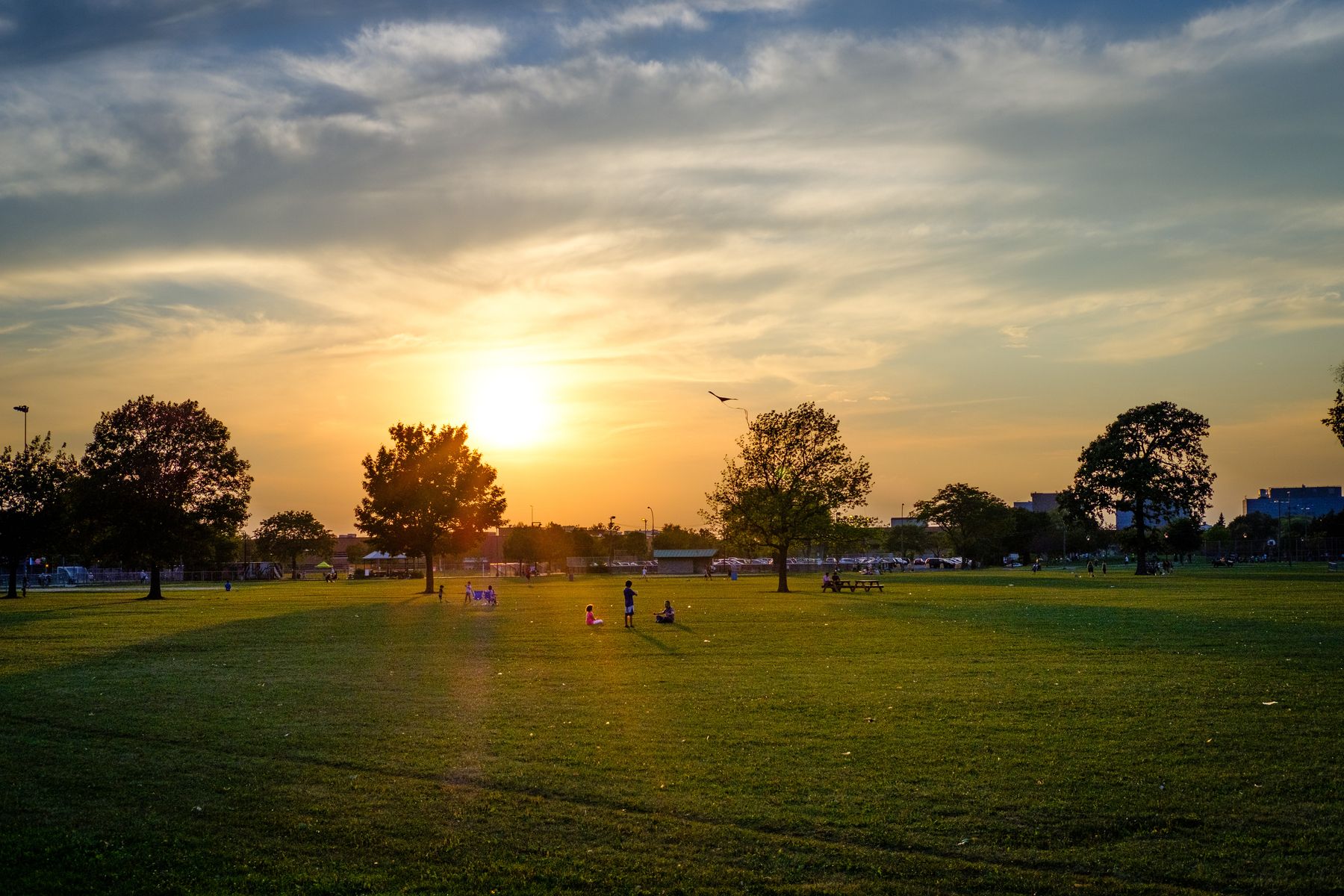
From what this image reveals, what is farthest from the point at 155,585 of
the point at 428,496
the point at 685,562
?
the point at 685,562

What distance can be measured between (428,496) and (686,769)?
66644mm

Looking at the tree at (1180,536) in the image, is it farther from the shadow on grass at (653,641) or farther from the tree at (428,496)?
the shadow on grass at (653,641)

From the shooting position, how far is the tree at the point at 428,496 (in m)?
76.6

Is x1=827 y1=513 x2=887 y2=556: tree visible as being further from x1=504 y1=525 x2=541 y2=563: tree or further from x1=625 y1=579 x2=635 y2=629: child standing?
x1=504 y1=525 x2=541 y2=563: tree

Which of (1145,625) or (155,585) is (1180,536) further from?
(155,585)

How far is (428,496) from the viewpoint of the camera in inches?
3007

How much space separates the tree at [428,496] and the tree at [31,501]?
2007 cm

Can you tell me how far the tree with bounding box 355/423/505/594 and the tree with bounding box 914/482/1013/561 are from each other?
101 m

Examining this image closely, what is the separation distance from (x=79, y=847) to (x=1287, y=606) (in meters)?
43.0

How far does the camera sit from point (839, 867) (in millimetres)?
8844

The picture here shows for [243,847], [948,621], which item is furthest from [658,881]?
[948,621]

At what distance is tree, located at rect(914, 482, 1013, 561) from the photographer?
16188 centimetres

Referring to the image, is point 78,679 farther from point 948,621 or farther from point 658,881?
point 948,621

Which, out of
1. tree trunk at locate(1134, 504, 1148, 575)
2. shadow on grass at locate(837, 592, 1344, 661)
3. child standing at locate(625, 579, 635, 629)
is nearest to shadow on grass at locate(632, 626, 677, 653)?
child standing at locate(625, 579, 635, 629)
